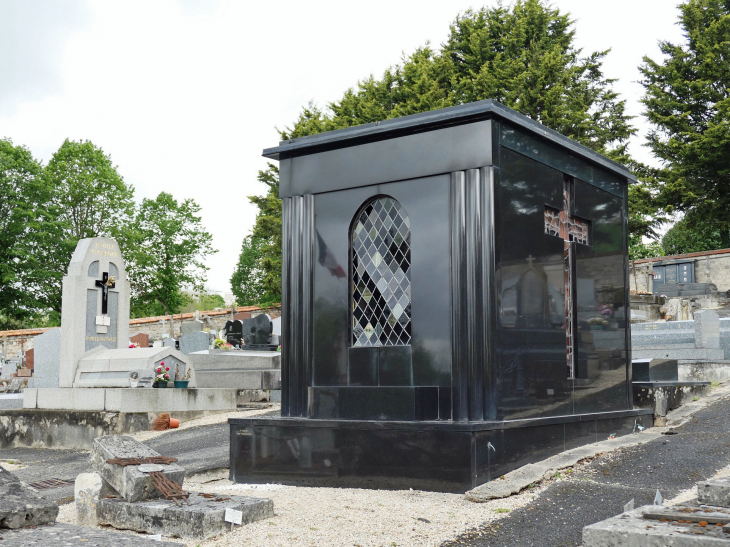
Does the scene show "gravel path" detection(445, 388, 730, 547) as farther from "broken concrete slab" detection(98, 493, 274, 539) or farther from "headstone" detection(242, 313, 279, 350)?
"headstone" detection(242, 313, 279, 350)

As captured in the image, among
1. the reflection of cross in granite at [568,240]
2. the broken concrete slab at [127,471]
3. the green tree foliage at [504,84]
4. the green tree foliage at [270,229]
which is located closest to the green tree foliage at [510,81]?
the green tree foliage at [504,84]

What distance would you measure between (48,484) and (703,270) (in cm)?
3211

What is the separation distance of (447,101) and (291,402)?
74.0ft

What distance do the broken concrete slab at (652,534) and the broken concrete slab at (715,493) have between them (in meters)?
0.70

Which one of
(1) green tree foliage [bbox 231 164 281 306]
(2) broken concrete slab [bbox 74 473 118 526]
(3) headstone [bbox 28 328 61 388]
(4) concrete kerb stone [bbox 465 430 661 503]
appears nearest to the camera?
(2) broken concrete slab [bbox 74 473 118 526]

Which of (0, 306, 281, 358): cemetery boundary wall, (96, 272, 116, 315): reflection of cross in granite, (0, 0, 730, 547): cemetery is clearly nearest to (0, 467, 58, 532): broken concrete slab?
(0, 0, 730, 547): cemetery

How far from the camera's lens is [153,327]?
31.3m

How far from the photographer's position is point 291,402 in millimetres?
7211

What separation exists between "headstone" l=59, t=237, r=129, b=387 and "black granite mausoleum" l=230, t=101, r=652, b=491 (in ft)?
26.4

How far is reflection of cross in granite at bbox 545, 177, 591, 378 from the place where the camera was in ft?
24.2

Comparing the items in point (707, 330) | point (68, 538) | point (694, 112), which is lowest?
point (68, 538)

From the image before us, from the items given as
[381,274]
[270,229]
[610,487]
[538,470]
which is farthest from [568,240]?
[270,229]

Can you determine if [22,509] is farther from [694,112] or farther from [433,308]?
[694,112]

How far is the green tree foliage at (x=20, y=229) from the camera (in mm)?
35491
